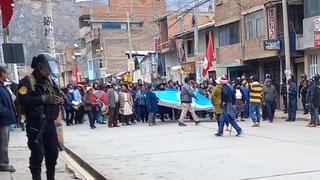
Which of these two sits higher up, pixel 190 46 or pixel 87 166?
pixel 190 46

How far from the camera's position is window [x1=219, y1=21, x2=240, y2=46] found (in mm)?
32250

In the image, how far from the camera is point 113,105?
18.5 meters

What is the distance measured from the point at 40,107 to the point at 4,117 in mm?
2386

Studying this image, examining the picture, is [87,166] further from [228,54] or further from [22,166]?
[228,54]

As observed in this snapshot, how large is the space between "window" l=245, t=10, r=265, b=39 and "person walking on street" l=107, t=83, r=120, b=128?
42.4 ft

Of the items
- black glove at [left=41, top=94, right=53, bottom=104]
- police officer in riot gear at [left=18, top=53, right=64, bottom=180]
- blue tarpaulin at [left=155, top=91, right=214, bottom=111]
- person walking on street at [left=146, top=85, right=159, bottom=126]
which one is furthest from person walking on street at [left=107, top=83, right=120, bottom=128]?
black glove at [left=41, top=94, right=53, bottom=104]

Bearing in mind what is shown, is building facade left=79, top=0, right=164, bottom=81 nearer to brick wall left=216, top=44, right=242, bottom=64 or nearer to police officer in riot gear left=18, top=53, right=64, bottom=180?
brick wall left=216, top=44, right=242, bottom=64

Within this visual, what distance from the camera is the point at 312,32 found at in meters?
23.9

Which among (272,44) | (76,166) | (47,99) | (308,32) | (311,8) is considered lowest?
(76,166)

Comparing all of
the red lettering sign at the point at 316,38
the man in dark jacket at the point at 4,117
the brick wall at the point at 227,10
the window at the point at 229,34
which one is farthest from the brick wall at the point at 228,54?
the man in dark jacket at the point at 4,117

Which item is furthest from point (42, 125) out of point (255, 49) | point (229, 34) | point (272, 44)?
point (229, 34)

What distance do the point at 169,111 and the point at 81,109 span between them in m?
3.84

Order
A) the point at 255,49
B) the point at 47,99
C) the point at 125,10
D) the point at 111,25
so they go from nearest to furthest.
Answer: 1. the point at 47,99
2. the point at 255,49
3. the point at 111,25
4. the point at 125,10

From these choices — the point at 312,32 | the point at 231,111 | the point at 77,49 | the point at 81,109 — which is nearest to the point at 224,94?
the point at 231,111
